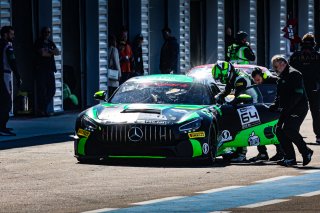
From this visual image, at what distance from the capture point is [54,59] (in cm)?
2880

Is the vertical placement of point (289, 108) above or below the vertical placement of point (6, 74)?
above

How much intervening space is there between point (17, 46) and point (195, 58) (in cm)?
1209

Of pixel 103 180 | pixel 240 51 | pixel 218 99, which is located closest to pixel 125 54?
pixel 240 51

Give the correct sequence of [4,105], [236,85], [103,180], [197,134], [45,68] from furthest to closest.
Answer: [45,68]
[4,105]
[236,85]
[197,134]
[103,180]

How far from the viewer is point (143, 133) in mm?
17406

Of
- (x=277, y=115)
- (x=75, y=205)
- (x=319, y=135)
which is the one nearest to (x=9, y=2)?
(x=319, y=135)

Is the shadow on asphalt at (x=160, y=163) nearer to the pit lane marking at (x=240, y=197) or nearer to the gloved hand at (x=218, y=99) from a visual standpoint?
the gloved hand at (x=218, y=99)

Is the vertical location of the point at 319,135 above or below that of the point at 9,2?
below

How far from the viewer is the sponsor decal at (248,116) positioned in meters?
18.8

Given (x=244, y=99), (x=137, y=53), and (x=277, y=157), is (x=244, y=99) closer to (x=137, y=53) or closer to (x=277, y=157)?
(x=277, y=157)

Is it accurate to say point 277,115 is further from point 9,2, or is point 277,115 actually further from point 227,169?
point 9,2

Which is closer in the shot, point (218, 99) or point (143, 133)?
point (143, 133)

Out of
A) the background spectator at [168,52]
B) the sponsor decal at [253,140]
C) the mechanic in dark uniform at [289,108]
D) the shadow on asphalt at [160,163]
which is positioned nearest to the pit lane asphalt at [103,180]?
the shadow on asphalt at [160,163]

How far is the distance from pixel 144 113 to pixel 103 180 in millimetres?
2337
